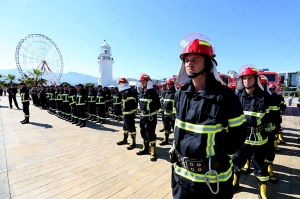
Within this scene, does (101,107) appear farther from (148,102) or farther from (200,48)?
(200,48)

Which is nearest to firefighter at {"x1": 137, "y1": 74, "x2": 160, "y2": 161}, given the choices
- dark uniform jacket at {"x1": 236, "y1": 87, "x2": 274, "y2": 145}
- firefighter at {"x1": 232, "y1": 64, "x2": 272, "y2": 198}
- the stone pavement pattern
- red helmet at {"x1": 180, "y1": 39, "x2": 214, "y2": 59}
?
the stone pavement pattern

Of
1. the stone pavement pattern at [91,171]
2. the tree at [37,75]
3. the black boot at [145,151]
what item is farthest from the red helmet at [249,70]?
the tree at [37,75]

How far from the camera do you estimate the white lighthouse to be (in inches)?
1888

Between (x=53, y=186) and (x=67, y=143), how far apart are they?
3.05 m

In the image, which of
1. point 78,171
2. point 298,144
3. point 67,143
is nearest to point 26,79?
point 67,143

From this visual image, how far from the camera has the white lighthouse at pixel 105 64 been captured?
4795cm

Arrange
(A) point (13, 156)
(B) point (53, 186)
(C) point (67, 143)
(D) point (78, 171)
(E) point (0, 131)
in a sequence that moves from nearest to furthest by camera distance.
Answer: (B) point (53, 186) → (D) point (78, 171) → (A) point (13, 156) → (C) point (67, 143) → (E) point (0, 131)

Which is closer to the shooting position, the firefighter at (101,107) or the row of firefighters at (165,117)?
the row of firefighters at (165,117)

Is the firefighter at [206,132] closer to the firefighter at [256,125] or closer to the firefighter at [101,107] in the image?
the firefighter at [256,125]

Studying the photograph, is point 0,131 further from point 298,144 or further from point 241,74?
point 298,144

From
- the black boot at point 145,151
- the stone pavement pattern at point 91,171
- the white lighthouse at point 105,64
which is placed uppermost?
the white lighthouse at point 105,64

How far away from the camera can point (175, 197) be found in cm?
203

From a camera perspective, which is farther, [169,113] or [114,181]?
[169,113]

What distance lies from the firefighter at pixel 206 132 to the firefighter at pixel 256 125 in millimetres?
1651
